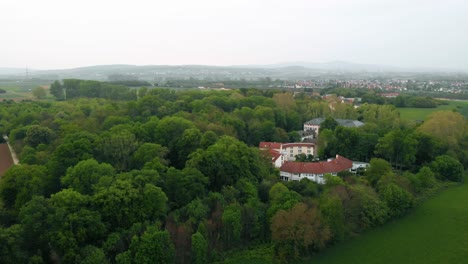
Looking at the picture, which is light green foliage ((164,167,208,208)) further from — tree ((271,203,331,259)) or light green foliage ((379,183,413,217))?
light green foliage ((379,183,413,217))

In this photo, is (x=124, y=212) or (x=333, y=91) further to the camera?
(x=333, y=91)

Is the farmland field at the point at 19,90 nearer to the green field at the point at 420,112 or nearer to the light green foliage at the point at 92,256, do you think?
the light green foliage at the point at 92,256

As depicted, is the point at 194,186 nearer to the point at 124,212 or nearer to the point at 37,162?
the point at 124,212

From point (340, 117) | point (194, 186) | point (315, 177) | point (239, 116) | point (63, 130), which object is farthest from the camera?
point (340, 117)

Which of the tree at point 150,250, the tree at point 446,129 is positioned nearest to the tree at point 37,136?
the tree at point 150,250

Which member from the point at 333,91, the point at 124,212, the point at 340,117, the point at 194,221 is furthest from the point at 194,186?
the point at 333,91
